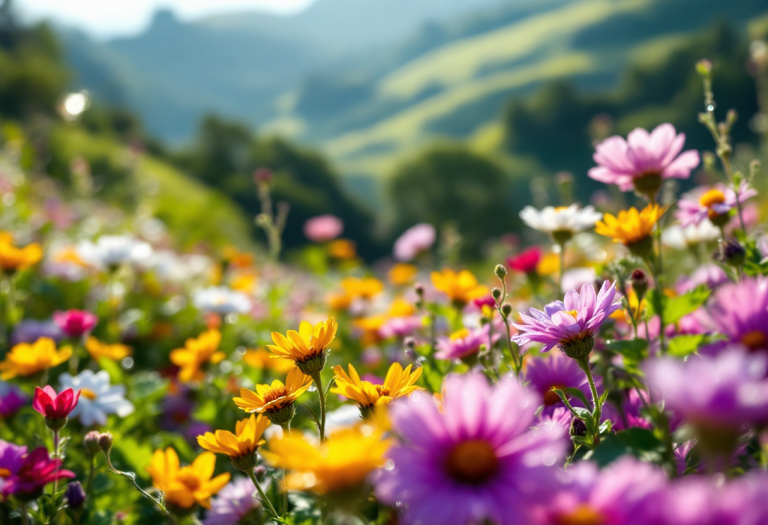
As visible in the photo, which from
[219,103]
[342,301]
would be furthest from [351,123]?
[342,301]

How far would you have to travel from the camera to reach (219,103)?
158m

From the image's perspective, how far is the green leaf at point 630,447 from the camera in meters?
0.61

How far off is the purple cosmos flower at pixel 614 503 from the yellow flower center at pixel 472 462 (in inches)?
2.3

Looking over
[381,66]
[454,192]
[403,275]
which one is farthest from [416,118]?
[403,275]

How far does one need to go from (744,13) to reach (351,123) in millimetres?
71867

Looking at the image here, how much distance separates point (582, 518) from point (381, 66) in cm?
14966

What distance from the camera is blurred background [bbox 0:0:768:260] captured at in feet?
36.9

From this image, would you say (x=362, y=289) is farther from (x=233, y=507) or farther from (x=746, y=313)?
(x=746, y=313)

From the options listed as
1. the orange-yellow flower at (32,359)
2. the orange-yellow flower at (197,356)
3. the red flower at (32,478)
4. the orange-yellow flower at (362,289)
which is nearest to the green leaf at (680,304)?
the red flower at (32,478)

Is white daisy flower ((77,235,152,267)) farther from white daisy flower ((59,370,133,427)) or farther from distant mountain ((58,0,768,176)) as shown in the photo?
distant mountain ((58,0,768,176))

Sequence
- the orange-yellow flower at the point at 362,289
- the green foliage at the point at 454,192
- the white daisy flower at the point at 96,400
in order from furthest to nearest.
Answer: the green foliage at the point at 454,192
the orange-yellow flower at the point at 362,289
the white daisy flower at the point at 96,400

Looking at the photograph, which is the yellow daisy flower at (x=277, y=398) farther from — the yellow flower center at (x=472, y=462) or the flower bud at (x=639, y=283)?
the flower bud at (x=639, y=283)

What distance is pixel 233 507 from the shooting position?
97cm

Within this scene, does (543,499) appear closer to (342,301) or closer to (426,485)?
(426,485)
